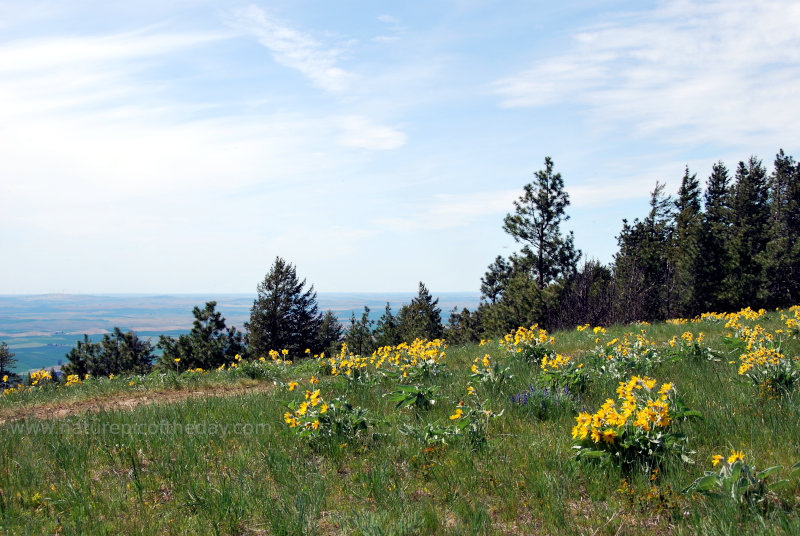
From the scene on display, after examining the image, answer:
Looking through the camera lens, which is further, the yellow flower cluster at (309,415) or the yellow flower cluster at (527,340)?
the yellow flower cluster at (527,340)

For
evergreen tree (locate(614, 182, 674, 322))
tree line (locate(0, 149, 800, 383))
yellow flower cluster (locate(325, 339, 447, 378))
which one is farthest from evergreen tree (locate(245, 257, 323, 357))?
yellow flower cluster (locate(325, 339, 447, 378))

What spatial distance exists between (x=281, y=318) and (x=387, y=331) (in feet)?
83.2

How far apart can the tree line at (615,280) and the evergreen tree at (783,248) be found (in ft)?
0.39

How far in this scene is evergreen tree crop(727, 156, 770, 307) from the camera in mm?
42875

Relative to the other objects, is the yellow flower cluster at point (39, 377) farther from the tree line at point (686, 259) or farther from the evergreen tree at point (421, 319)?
the evergreen tree at point (421, 319)

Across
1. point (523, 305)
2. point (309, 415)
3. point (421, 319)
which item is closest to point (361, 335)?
point (421, 319)

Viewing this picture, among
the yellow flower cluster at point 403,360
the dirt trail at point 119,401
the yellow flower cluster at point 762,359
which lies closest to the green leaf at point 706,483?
the yellow flower cluster at point 762,359

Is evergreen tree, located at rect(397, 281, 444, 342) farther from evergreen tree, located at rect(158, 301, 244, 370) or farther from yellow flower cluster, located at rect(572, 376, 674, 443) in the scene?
yellow flower cluster, located at rect(572, 376, 674, 443)

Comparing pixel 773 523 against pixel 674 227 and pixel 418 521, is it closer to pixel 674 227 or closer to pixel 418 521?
pixel 418 521

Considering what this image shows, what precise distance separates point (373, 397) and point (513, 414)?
2061 mm

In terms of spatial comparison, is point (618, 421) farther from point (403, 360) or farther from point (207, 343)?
point (207, 343)

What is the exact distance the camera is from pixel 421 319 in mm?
69125

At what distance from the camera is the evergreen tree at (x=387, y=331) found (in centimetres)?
7431

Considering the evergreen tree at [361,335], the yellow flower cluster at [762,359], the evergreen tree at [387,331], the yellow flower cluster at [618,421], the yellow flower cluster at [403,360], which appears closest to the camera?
the yellow flower cluster at [618,421]
